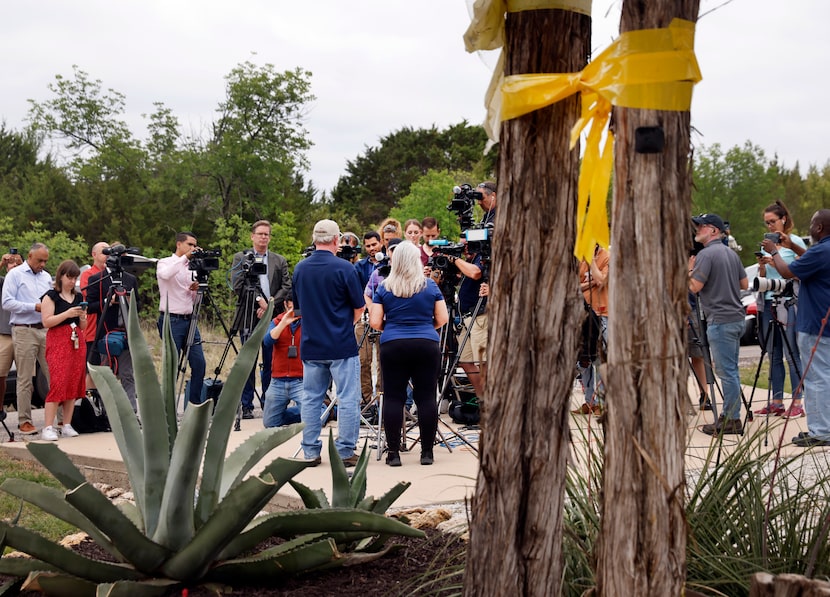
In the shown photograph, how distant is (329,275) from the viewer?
7.26m

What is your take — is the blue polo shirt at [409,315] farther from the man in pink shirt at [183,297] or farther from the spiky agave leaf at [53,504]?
the spiky agave leaf at [53,504]

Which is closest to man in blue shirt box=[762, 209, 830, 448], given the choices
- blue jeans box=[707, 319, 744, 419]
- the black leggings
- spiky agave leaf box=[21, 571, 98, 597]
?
blue jeans box=[707, 319, 744, 419]

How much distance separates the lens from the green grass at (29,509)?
20.4 ft

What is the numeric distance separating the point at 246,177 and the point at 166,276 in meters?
21.2

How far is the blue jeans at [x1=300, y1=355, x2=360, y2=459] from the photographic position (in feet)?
23.9

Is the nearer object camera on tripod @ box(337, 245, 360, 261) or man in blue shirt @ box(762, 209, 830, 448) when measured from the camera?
man in blue shirt @ box(762, 209, 830, 448)

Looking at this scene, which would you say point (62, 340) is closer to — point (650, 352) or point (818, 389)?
point (818, 389)

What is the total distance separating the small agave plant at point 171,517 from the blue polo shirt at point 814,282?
510 cm

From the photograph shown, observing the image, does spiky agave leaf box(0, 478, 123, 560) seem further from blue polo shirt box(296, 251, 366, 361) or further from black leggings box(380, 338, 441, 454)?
black leggings box(380, 338, 441, 454)

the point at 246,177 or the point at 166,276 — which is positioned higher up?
the point at 246,177

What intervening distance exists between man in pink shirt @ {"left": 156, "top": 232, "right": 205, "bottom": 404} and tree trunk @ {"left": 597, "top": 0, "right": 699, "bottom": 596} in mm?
7679

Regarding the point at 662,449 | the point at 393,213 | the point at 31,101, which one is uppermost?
the point at 31,101

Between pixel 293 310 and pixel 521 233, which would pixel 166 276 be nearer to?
pixel 293 310

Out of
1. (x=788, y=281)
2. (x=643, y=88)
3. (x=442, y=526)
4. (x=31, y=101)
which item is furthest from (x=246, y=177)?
(x=643, y=88)
